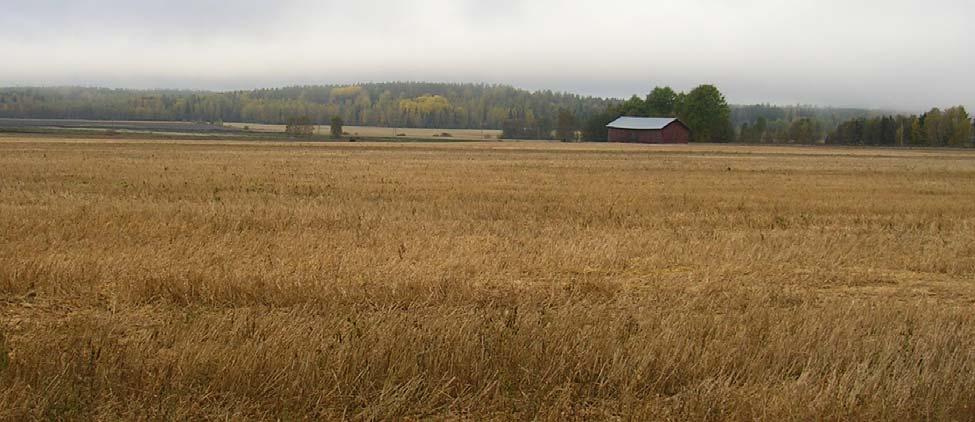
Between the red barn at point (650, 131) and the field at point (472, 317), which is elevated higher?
the red barn at point (650, 131)

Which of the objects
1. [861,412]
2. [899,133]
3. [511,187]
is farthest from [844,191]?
[899,133]

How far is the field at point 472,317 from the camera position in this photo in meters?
5.70

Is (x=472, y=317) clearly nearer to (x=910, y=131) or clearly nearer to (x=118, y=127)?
(x=910, y=131)

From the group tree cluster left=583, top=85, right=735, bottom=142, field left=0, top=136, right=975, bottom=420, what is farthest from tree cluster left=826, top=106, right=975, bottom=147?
field left=0, top=136, right=975, bottom=420

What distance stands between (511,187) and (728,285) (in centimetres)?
1830

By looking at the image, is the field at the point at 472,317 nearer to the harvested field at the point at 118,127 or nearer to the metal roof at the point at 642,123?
the metal roof at the point at 642,123

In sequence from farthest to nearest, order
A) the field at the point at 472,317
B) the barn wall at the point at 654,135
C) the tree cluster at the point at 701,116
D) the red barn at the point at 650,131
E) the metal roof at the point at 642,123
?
the tree cluster at the point at 701,116 → the metal roof at the point at 642,123 → the red barn at the point at 650,131 → the barn wall at the point at 654,135 → the field at the point at 472,317

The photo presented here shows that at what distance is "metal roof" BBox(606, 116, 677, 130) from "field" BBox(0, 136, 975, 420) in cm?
9609

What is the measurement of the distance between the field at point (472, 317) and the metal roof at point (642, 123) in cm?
9609

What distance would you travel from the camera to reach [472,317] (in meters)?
7.63

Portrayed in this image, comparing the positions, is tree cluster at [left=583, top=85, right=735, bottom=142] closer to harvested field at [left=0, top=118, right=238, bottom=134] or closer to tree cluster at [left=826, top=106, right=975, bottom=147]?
tree cluster at [left=826, top=106, right=975, bottom=147]

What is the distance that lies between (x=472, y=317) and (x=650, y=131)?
108 m

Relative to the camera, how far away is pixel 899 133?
4953 inches

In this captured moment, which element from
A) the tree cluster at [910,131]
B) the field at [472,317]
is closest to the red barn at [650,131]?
the tree cluster at [910,131]
